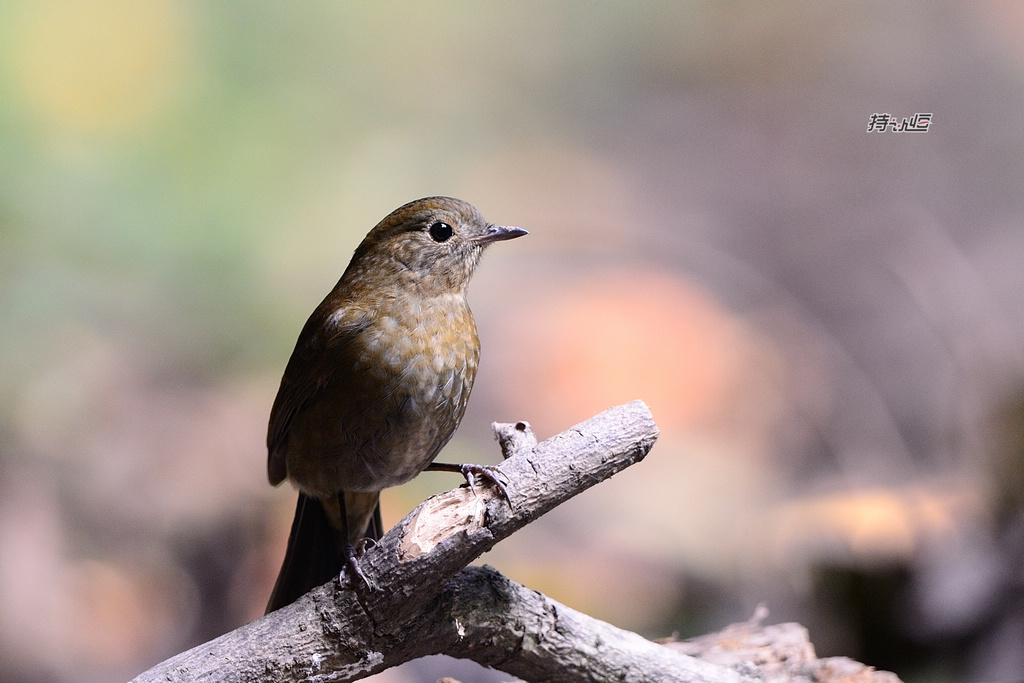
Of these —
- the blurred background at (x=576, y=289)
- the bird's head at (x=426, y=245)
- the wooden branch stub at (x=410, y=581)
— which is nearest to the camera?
the wooden branch stub at (x=410, y=581)

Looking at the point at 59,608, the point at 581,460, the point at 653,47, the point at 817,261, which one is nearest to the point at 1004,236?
the point at 817,261

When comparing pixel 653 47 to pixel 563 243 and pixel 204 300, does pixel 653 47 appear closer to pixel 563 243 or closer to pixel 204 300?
pixel 563 243

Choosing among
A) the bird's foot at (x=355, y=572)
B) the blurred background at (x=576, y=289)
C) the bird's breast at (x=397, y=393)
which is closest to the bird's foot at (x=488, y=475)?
the bird's breast at (x=397, y=393)

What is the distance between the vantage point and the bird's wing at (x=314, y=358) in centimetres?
224

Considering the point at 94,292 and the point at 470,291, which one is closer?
the point at 94,292

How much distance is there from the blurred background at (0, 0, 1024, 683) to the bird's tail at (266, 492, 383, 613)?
726 mm

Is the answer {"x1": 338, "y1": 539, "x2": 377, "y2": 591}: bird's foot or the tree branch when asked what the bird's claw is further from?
{"x1": 338, "y1": 539, "x2": 377, "y2": 591}: bird's foot

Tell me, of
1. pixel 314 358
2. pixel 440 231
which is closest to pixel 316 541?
pixel 314 358

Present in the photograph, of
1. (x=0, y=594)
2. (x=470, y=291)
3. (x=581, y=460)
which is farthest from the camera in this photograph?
(x=470, y=291)

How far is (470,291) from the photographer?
359 centimetres

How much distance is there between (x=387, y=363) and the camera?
2.18 m

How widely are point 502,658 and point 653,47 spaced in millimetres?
2641

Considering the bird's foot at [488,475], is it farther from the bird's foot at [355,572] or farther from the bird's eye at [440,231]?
the bird's eye at [440,231]

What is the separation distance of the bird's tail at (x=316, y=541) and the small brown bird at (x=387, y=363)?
141 mm
